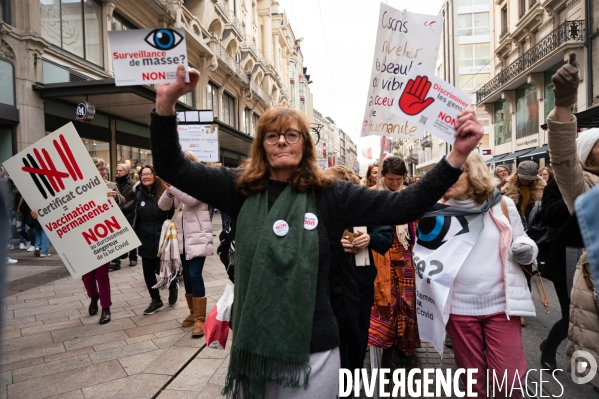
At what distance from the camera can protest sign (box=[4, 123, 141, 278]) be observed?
14.5 ft

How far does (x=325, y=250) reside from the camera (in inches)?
74.1

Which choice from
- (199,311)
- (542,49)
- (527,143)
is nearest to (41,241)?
(199,311)

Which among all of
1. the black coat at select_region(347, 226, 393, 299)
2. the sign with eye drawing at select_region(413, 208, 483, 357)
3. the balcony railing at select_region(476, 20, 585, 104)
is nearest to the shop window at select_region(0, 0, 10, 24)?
the black coat at select_region(347, 226, 393, 299)

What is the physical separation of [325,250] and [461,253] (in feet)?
4.40

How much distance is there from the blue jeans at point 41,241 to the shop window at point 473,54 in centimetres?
3994

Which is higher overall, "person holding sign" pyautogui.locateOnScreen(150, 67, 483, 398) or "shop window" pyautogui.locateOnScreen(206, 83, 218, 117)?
"shop window" pyautogui.locateOnScreen(206, 83, 218, 117)

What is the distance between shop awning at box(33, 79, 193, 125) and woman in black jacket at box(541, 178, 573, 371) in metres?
10.5

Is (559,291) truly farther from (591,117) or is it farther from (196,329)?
(591,117)

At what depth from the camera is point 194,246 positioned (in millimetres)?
4945

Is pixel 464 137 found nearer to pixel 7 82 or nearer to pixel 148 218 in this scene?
pixel 148 218

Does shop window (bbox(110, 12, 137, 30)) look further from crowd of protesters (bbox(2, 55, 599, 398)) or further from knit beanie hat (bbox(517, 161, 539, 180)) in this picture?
crowd of protesters (bbox(2, 55, 599, 398))

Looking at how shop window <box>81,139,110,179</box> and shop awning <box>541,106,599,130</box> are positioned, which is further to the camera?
shop window <box>81,139,110,179</box>

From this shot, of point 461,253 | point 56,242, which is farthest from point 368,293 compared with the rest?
point 56,242

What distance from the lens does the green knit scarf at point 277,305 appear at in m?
1.77
